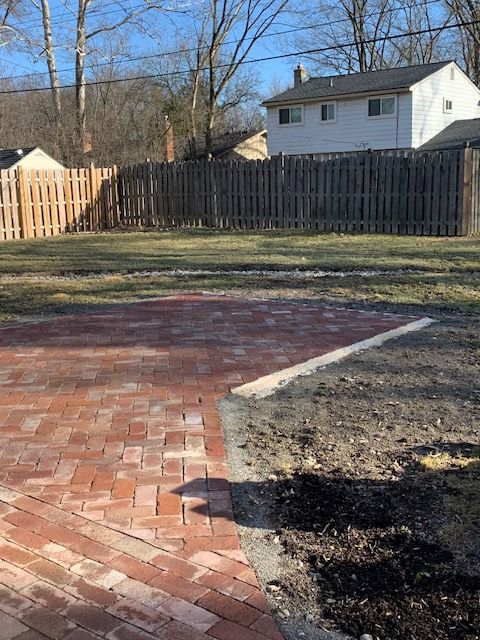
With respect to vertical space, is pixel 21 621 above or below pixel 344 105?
below

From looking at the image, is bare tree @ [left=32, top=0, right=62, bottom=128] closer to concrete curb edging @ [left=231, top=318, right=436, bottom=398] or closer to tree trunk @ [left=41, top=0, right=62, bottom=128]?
tree trunk @ [left=41, top=0, right=62, bottom=128]

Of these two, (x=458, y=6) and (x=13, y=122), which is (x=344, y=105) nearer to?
(x=458, y=6)

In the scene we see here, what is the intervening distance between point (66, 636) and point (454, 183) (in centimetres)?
1461

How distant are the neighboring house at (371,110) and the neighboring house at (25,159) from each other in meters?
11.8

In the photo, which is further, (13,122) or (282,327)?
(13,122)

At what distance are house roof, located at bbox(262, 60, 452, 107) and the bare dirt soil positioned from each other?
26272 mm

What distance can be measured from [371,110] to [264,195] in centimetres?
1389

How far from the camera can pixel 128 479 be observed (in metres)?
3.28

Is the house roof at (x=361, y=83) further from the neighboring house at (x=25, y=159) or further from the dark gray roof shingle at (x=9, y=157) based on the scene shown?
the dark gray roof shingle at (x=9, y=157)

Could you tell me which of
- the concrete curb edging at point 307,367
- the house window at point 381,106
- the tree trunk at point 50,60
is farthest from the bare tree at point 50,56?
Result: the concrete curb edging at point 307,367

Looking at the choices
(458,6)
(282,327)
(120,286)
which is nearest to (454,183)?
(120,286)

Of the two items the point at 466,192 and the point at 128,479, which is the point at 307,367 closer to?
the point at 128,479

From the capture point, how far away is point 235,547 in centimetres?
267

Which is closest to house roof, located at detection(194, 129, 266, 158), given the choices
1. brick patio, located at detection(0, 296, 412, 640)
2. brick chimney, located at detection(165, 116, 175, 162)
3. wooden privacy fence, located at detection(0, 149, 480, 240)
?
brick chimney, located at detection(165, 116, 175, 162)
